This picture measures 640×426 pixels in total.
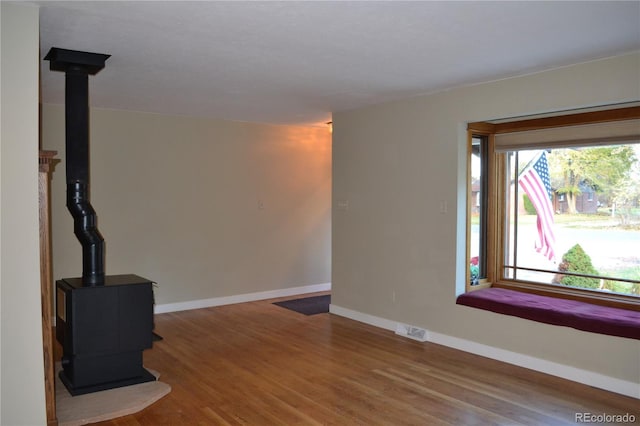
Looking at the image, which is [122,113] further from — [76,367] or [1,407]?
[1,407]

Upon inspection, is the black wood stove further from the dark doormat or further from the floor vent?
the dark doormat

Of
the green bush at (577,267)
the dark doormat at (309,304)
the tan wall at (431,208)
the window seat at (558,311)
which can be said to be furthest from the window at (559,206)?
the dark doormat at (309,304)

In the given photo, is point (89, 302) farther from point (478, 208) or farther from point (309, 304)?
point (478, 208)

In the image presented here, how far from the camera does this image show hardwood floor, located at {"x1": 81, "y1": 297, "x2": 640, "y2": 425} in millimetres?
3260

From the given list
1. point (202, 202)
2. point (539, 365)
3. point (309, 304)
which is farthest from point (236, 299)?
point (539, 365)

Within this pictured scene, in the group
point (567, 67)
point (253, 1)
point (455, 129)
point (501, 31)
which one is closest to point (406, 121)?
point (455, 129)

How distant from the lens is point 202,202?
6449mm

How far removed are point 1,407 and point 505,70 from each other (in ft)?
13.2

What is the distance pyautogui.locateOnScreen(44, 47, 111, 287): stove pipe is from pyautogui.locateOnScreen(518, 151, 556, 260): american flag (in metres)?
3.83

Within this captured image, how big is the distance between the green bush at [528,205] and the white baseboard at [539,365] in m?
1.37

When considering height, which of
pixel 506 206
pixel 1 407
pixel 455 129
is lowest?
pixel 1 407

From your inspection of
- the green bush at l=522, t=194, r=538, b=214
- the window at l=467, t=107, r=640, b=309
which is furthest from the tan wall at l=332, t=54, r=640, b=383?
the green bush at l=522, t=194, r=538, b=214

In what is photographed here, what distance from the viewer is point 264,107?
5672mm

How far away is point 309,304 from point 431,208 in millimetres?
2391
